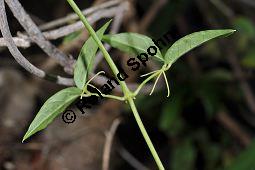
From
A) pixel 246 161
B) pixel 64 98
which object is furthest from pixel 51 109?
pixel 246 161

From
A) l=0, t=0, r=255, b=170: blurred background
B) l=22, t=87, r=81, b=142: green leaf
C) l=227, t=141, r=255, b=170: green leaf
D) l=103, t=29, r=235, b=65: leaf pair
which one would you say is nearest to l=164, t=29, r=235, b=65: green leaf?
l=103, t=29, r=235, b=65: leaf pair

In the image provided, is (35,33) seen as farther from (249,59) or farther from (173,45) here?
(249,59)

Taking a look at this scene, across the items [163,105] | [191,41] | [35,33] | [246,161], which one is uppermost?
[35,33]

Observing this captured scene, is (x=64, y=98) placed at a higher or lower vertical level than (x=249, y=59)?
higher

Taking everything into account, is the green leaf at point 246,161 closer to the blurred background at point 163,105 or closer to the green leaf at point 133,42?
the blurred background at point 163,105

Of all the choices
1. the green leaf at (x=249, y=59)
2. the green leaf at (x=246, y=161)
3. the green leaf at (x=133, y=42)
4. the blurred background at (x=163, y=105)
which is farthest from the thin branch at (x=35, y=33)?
the green leaf at (x=249, y=59)

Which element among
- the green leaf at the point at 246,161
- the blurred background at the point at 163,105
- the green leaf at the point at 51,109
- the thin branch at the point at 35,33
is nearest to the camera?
the green leaf at the point at 51,109
